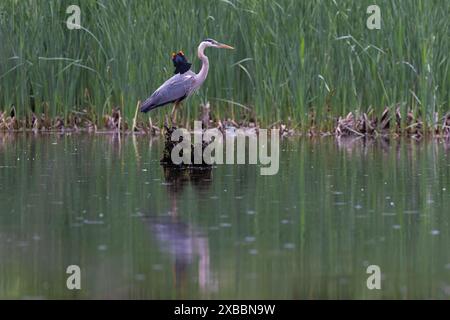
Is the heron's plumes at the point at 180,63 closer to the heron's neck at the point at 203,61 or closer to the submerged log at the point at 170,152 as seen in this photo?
the heron's neck at the point at 203,61

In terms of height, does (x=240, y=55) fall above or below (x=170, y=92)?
above

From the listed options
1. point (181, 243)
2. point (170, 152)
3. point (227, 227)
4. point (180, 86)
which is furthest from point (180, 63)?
point (181, 243)

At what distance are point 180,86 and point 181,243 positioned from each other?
7.83m

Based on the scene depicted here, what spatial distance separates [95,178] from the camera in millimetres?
12391

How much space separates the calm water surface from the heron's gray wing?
1680 mm

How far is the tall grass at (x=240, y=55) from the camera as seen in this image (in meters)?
16.5

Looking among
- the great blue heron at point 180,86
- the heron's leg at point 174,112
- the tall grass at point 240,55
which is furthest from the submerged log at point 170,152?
the tall grass at point 240,55

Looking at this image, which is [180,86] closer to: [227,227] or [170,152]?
[170,152]

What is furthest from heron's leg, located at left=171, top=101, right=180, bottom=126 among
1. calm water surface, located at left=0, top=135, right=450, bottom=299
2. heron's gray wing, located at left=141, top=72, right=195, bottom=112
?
calm water surface, located at left=0, top=135, right=450, bottom=299

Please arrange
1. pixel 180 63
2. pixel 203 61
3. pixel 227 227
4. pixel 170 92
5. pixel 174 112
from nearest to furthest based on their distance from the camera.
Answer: pixel 227 227
pixel 170 92
pixel 180 63
pixel 203 61
pixel 174 112

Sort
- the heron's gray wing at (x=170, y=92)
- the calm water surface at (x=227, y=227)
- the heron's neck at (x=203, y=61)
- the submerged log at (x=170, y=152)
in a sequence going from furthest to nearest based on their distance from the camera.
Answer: the heron's neck at (x=203, y=61) < the heron's gray wing at (x=170, y=92) < the submerged log at (x=170, y=152) < the calm water surface at (x=227, y=227)

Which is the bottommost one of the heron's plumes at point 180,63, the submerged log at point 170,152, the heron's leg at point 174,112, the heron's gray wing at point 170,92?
the submerged log at point 170,152

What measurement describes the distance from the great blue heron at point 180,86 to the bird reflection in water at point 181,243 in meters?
4.64

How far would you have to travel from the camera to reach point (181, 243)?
A: 854 centimetres
